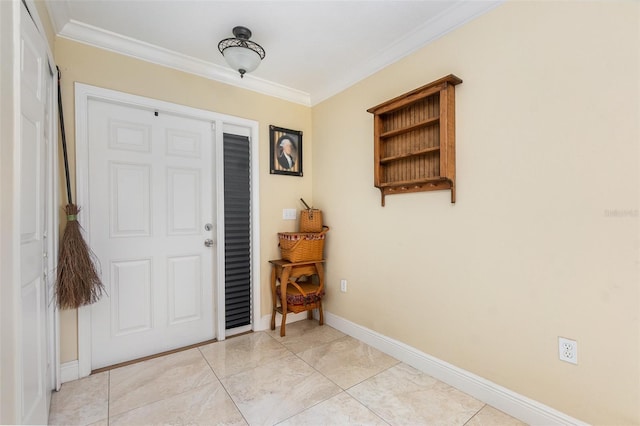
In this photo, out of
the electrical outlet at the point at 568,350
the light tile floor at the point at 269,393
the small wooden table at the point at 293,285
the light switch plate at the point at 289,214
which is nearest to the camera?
the electrical outlet at the point at 568,350

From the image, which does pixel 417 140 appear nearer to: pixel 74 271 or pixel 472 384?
pixel 472 384

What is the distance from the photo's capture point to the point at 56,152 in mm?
1913

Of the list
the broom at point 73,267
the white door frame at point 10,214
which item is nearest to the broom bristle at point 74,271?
the broom at point 73,267

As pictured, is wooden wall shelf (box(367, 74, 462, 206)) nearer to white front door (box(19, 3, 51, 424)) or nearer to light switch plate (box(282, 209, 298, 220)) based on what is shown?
light switch plate (box(282, 209, 298, 220))

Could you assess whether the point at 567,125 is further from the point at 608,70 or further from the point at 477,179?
the point at 477,179

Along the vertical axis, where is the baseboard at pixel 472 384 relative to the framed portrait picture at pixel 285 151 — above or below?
below

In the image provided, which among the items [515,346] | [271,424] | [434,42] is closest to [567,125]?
[434,42]

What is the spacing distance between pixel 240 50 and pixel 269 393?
2340 millimetres

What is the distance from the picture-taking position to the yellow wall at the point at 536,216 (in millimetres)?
1326

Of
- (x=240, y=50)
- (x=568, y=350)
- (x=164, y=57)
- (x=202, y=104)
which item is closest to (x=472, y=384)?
(x=568, y=350)

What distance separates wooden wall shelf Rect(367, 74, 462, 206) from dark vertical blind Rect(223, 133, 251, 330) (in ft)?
4.27

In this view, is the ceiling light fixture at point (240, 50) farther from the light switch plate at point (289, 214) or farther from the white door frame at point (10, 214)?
the light switch plate at point (289, 214)

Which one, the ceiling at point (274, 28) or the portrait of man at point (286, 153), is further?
the portrait of man at point (286, 153)

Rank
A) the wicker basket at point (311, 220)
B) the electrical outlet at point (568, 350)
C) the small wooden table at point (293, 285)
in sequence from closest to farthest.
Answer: the electrical outlet at point (568, 350)
the small wooden table at point (293, 285)
the wicker basket at point (311, 220)
